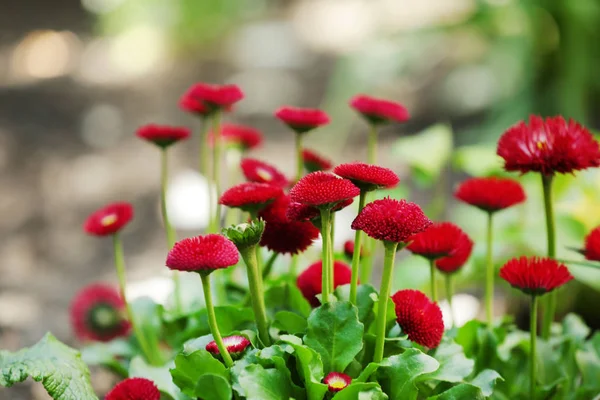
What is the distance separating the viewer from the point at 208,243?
0.51 meters

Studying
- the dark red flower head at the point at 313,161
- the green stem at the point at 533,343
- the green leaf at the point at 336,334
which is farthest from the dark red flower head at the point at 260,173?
the green stem at the point at 533,343

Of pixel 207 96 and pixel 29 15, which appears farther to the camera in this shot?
pixel 29 15

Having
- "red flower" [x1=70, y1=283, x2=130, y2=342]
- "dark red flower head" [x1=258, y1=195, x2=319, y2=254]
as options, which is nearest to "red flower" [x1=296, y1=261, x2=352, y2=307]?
Answer: "dark red flower head" [x1=258, y1=195, x2=319, y2=254]

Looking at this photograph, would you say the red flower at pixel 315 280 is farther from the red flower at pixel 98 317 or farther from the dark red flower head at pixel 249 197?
the red flower at pixel 98 317

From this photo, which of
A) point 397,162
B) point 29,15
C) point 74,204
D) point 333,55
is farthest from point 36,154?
point 29,15

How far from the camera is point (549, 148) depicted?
61cm

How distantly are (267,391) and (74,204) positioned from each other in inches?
67.4

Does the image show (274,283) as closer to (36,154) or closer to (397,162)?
(397,162)

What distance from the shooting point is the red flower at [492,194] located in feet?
2.24

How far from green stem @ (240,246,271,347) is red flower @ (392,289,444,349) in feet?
0.37

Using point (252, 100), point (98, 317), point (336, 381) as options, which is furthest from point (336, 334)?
point (252, 100)

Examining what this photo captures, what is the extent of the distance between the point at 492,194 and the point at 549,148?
91 millimetres

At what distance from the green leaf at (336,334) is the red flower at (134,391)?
129 mm

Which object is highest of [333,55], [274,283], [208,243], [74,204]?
[208,243]
